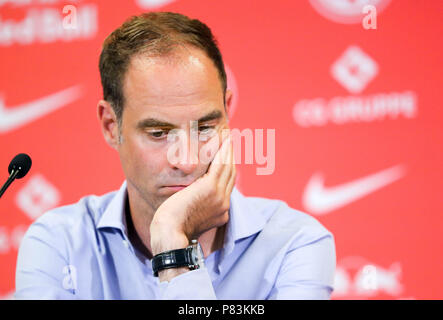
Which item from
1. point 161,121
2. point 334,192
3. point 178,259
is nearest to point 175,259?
point 178,259

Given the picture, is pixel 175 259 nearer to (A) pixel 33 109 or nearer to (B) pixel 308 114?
(B) pixel 308 114

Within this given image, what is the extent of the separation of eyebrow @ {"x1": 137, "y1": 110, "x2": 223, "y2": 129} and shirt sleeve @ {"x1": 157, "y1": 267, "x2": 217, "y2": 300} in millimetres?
516

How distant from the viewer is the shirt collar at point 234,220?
179cm

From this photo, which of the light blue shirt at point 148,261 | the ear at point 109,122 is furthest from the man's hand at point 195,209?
the ear at point 109,122

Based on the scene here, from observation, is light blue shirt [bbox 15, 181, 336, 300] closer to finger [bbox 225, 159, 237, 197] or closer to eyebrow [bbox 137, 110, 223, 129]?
finger [bbox 225, 159, 237, 197]

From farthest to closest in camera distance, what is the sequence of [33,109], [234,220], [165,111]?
[33,109]
[234,220]
[165,111]

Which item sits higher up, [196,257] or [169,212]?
[169,212]

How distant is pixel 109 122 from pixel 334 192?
1063mm

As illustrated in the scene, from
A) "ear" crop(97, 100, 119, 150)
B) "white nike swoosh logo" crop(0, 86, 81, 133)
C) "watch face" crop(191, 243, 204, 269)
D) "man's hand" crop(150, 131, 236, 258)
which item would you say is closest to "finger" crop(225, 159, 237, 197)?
"man's hand" crop(150, 131, 236, 258)

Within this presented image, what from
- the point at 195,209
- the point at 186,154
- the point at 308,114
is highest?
the point at 308,114

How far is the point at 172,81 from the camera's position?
1691 millimetres

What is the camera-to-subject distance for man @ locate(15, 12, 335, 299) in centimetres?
168

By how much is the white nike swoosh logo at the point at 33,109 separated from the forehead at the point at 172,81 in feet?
2.63

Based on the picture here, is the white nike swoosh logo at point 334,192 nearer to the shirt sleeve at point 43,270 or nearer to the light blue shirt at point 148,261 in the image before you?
the light blue shirt at point 148,261
